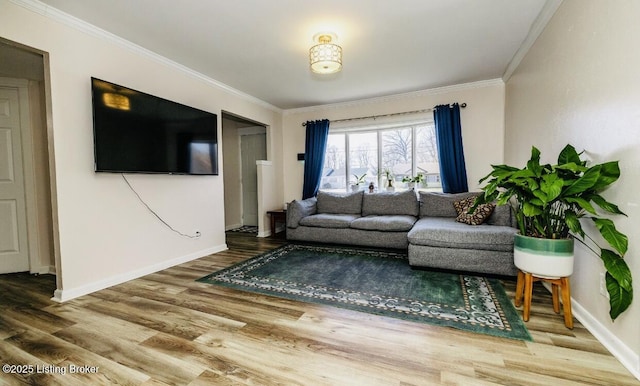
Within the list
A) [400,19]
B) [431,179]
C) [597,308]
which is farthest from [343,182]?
[597,308]

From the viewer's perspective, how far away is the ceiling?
7.27ft

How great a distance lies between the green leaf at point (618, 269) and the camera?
1.38 meters

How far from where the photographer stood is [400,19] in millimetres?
2396

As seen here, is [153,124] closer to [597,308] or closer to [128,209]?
[128,209]

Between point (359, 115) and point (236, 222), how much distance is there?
11.3 ft

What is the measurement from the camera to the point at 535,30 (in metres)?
2.53

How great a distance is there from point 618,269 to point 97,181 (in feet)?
12.6

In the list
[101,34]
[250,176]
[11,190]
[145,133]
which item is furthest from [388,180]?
[11,190]

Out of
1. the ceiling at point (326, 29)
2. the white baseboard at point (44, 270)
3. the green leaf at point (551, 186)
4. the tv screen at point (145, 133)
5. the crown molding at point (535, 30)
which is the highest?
the ceiling at point (326, 29)

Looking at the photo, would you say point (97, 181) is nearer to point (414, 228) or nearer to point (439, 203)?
point (414, 228)

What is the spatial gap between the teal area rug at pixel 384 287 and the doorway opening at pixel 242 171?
2.49 m

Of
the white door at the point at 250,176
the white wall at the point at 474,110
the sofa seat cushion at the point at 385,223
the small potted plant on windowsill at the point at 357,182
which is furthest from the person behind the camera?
the white door at the point at 250,176

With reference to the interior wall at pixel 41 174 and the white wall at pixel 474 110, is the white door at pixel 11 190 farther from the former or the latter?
the white wall at pixel 474 110

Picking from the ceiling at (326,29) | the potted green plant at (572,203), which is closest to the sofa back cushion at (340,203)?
the ceiling at (326,29)
